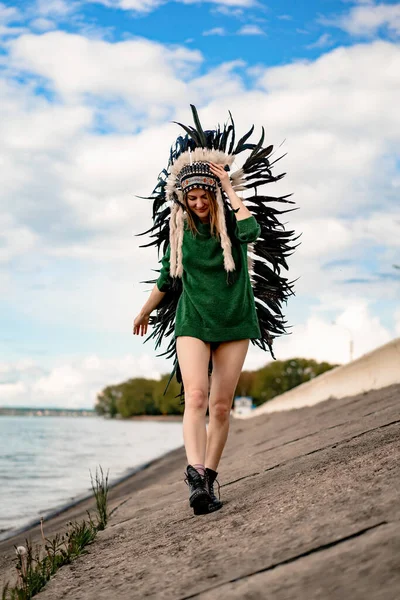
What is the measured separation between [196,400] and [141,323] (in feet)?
3.25

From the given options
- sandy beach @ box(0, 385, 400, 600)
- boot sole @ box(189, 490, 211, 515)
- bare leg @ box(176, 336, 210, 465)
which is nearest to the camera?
sandy beach @ box(0, 385, 400, 600)

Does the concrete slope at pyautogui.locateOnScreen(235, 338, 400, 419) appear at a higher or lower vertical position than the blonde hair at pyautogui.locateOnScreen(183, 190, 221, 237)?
lower

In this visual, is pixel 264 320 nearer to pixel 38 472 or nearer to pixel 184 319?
pixel 184 319

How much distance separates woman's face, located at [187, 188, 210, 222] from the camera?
15.7 ft

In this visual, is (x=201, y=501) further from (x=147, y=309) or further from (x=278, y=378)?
(x=278, y=378)

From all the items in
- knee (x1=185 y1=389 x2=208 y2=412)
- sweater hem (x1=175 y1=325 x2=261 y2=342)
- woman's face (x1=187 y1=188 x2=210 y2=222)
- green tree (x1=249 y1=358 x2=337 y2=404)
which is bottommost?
knee (x1=185 y1=389 x2=208 y2=412)

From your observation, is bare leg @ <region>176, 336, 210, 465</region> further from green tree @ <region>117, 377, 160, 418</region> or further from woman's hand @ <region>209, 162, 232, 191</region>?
green tree @ <region>117, 377, 160, 418</region>

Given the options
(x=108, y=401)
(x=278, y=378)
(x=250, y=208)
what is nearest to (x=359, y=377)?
(x=250, y=208)

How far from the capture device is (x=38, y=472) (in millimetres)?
14562

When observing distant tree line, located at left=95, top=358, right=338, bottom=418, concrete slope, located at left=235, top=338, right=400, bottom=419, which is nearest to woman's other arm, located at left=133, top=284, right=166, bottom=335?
concrete slope, located at left=235, top=338, right=400, bottom=419

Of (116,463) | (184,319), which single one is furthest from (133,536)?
(116,463)

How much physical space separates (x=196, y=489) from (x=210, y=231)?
158 cm

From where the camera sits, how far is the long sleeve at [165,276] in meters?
4.96

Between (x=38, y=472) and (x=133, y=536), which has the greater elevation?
(x=38, y=472)
